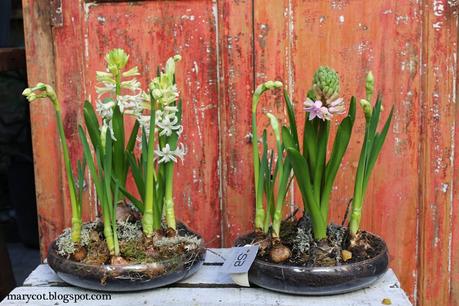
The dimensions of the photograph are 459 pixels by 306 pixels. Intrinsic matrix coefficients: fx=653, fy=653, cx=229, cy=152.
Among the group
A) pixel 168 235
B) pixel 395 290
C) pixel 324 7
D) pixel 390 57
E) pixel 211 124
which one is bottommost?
pixel 395 290

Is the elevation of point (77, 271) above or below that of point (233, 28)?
below

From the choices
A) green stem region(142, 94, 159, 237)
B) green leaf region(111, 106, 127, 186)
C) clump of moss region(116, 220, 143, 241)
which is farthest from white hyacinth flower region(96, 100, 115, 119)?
clump of moss region(116, 220, 143, 241)

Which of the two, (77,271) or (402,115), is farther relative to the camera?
(402,115)

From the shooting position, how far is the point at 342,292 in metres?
1.37

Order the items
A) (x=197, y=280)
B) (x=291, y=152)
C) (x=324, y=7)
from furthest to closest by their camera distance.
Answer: (x=324, y=7)
(x=197, y=280)
(x=291, y=152)

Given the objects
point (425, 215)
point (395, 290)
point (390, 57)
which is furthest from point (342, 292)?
point (390, 57)

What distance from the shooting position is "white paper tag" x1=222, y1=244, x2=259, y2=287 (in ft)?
4.49

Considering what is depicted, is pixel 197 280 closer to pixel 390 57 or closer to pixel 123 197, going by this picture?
pixel 123 197

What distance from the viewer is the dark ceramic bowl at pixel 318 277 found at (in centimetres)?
133

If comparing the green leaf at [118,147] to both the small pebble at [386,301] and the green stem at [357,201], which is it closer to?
the green stem at [357,201]

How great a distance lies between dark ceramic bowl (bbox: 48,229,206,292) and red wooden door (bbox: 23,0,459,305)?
1.48 ft

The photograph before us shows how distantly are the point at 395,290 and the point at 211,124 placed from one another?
27.0 inches

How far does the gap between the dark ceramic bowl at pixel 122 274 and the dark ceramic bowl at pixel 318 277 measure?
0.17 m

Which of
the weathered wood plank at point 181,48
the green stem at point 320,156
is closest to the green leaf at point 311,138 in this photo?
the green stem at point 320,156
